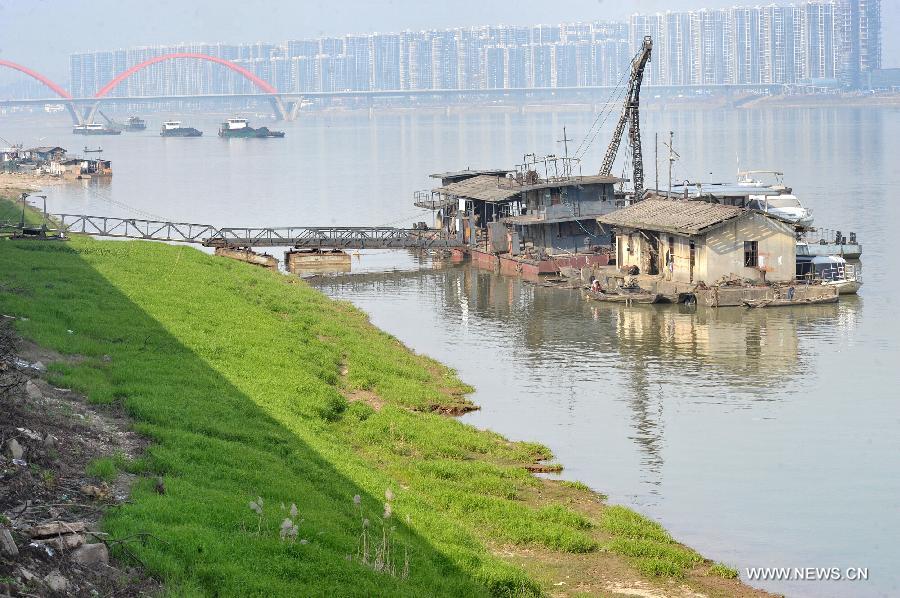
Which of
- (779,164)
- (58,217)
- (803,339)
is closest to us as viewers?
(803,339)

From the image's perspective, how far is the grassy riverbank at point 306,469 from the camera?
14.5 m

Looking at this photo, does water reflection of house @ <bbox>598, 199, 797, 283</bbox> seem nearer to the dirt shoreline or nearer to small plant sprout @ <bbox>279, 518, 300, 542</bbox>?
small plant sprout @ <bbox>279, 518, 300, 542</bbox>

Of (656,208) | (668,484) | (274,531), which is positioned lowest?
(668,484)

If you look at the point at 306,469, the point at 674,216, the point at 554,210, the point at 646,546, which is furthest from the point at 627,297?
the point at 306,469

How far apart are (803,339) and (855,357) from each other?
3.07 meters

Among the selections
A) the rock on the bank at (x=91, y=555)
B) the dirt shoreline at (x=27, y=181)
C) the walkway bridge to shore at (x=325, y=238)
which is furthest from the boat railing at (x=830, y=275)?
the dirt shoreline at (x=27, y=181)

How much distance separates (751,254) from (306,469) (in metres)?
32.3

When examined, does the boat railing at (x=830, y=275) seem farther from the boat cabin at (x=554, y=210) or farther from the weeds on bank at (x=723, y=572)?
the weeds on bank at (x=723, y=572)

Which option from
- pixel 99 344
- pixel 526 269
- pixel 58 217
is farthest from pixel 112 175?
pixel 99 344

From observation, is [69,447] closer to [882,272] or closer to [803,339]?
[803,339]

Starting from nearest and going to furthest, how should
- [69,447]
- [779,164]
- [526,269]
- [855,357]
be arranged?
[69,447] → [855,357] → [526,269] → [779,164]

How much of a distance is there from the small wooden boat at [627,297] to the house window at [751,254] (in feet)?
12.2

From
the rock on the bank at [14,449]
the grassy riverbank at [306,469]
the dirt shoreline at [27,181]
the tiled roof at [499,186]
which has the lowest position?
the grassy riverbank at [306,469]

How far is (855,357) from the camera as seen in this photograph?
3834 cm
